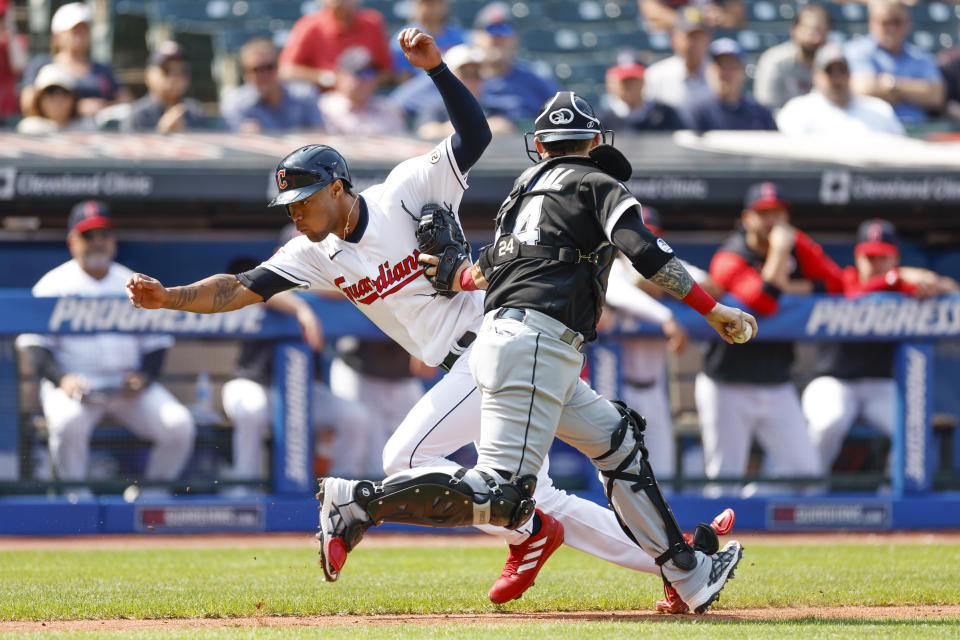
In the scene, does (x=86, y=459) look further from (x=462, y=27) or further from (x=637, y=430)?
(x=462, y=27)

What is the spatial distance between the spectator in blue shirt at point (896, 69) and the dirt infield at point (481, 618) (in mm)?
6246

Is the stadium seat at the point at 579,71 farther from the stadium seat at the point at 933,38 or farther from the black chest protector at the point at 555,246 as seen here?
the black chest protector at the point at 555,246

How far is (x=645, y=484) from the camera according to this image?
165 inches

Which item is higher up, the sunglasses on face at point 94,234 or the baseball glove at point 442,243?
the sunglasses on face at point 94,234

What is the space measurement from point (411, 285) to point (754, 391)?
343 centimetres

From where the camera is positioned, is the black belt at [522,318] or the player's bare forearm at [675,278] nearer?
the player's bare forearm at [675,278]

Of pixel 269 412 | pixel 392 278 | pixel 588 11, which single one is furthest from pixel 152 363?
pixel 588 11

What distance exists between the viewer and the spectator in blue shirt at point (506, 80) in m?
9.15

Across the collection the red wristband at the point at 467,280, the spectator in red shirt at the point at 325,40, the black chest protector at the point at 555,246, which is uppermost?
the spectator in red shirt at the point at 325,40

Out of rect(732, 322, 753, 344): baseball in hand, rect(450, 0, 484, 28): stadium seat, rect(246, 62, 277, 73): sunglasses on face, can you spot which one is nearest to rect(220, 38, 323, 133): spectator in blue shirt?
rect(246, 62, 277, 73): sunglasses on face

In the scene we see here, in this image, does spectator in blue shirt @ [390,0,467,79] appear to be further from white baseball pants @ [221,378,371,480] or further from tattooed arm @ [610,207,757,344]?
tattooed arm @ [610,207,757,344]

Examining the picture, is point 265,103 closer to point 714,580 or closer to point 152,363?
point 152,363

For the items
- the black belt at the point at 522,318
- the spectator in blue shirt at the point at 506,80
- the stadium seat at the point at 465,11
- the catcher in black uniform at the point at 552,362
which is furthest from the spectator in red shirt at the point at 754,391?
the stadium seat at the point at 465,11

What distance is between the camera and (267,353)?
7.21m
